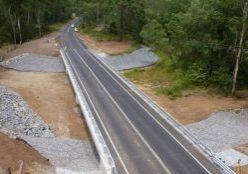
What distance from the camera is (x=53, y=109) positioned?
4984 cm

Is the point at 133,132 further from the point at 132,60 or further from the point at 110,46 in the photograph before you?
the point at 110,46

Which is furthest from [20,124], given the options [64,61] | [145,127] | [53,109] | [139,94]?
[64,61]

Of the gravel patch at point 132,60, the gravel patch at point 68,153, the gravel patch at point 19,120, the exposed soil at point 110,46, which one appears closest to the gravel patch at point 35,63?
the gravel patch at point 132,60

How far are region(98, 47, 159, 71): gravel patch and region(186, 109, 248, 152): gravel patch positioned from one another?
1227 inches

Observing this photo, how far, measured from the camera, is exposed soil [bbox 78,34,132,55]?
89.3m

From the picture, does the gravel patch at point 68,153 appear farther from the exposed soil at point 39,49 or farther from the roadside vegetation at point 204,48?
the exposed soil at point 39,49

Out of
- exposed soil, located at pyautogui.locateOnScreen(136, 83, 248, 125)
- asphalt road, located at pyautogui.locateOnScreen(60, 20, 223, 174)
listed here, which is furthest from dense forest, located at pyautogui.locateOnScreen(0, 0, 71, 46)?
exposed soil, located at pyautogui.locateOnScreen(136, 83, 248, 125)

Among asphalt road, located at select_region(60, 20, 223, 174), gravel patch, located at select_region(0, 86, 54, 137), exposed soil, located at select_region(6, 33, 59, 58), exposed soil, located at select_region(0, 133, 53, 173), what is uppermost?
exposed soil, located at select_region(0, 133, 53, 173)

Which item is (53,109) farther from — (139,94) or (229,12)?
(229,12)

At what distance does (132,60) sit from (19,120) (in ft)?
136

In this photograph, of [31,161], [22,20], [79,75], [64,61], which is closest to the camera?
[31,161]

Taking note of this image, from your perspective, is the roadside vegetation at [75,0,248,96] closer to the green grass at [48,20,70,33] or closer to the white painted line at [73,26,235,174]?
the white painted line at [73,26,235,174]

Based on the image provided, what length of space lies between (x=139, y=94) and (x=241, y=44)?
555 inches

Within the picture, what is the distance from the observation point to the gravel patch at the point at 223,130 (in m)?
38.6
